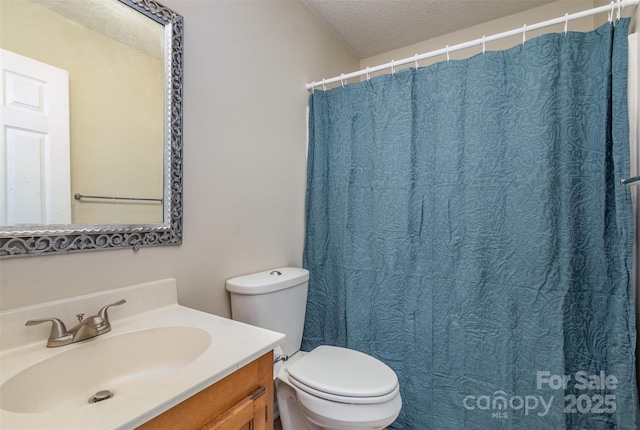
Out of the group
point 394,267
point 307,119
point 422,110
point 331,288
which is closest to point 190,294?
point 331,288

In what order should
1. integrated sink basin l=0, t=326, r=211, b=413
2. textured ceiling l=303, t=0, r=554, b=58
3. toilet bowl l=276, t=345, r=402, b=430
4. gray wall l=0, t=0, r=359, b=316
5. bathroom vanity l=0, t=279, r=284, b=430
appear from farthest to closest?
textured ceiling l=303, t=0, r=554, b=58 → toilet bowl l=276, t=345, r=402, b=430 → gray wall l=0, t=0, r=359, b=316 → integrated sink basin l=0, t=326, r=211, b=413 → bathroom vanity l=0, t=279, r=284, b=430

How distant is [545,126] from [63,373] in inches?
70.9

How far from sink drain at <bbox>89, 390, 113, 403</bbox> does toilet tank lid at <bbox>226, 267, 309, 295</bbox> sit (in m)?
0.55

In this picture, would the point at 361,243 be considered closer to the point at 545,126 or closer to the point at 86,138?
the point at 545,126

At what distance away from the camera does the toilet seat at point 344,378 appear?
111cm

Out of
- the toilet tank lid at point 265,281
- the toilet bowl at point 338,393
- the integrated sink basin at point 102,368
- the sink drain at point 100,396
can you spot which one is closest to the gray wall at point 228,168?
the toilet tank lid at point 265,281

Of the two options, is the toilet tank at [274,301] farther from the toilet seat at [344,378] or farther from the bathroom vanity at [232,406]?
the bathroom vanity at [232,406]

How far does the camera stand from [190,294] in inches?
46.4

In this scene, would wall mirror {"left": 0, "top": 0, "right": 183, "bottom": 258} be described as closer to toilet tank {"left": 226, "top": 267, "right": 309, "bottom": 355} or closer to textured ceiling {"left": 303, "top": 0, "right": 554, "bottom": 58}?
toilet tank {"left": 226, "top": 267, "right": 309, "bottom": 355}

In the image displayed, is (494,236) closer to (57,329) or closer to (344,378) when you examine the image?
(344,378)

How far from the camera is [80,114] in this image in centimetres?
89

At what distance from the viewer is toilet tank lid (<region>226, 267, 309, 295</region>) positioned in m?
1.26

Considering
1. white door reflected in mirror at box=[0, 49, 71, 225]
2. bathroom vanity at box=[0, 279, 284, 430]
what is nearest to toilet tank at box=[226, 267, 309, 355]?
bathroom vanity at box=[0, 279, 284, 430]

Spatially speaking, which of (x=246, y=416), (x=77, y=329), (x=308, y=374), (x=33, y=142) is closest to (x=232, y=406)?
(x=246, y=416)
